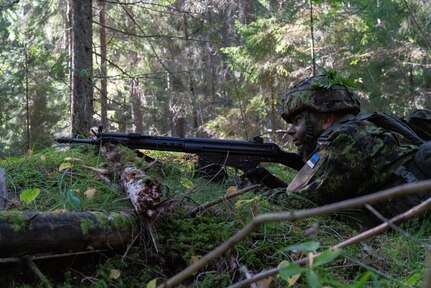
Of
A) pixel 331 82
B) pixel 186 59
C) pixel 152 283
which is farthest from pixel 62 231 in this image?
pixel 186 59

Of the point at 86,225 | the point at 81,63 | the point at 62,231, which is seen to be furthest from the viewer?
the point at 81,63

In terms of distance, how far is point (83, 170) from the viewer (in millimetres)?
3750

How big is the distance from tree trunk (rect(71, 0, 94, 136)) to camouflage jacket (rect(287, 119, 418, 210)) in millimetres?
3364

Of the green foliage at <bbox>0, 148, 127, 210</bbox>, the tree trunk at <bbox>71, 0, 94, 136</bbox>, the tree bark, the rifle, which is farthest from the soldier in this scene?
the tree trunk at <bbox>71, 0, 94, 136</bbox>

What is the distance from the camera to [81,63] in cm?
588

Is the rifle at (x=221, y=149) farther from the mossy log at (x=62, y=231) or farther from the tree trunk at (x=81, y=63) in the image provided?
the mossy log at (x=62, y=231)

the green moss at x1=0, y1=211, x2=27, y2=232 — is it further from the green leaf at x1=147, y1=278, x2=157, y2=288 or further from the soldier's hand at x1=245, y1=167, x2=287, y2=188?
the soldier's hand at x1=245, y1=167, x2=287, y2=188

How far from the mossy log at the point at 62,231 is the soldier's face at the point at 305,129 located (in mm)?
2556

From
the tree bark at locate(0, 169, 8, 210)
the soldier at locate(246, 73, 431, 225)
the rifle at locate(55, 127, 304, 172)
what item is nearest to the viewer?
the tree bark at locate(0, 169, 8, 210)

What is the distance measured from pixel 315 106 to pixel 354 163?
2.71 ft

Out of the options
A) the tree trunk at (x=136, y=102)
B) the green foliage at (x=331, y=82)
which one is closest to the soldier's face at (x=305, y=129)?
the green foliage at (x=331, y=82)

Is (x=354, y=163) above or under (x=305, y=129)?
under

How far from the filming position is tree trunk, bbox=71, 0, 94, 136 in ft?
19.2

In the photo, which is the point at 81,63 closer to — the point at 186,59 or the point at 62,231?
the point at 62,231
